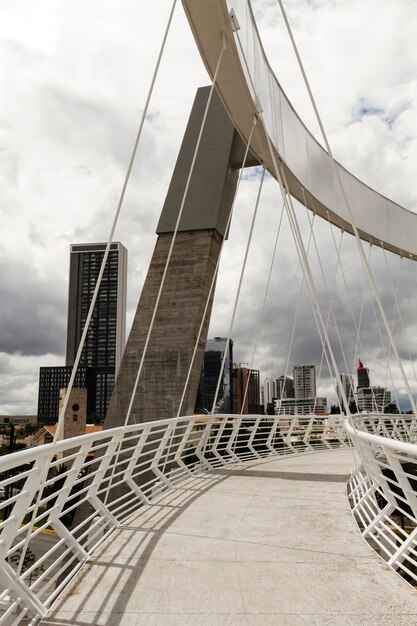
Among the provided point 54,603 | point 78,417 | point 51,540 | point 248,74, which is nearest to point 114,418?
point 248,74

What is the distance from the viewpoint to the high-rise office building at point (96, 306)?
10931 cm

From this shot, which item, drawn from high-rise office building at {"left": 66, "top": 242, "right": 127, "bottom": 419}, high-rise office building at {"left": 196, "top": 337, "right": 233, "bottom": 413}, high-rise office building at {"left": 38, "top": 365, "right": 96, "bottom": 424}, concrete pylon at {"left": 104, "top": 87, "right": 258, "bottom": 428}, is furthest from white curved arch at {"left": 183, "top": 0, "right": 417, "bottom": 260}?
high-rise office building at {"left": 38, "top": 365, "right": 96, "bottom": 424}

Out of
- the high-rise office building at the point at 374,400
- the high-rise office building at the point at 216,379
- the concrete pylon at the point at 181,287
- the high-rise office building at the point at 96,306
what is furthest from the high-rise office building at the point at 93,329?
the concrete pylon at the point at 181,287

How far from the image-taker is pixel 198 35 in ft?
26.4

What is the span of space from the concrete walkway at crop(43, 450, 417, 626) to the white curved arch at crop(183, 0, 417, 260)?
6054 millimetres

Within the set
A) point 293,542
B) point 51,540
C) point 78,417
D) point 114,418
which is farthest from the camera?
point 78,417

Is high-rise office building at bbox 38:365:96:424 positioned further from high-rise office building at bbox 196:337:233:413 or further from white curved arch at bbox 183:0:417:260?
white curved arch at bbox 183:0:417:260

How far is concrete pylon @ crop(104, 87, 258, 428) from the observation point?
13.2 m

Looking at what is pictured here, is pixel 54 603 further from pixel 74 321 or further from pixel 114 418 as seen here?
pixel 74 321

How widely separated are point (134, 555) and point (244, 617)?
131 cm

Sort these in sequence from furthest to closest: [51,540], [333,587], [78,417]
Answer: [78,417]
[51,540]
[333,587]

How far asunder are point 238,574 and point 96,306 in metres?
106

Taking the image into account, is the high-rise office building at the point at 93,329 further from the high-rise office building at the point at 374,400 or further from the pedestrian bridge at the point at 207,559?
the pedestrian bridge at the point at 207,559

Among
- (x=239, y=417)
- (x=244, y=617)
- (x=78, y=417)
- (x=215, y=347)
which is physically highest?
(x=215, y=347)
